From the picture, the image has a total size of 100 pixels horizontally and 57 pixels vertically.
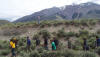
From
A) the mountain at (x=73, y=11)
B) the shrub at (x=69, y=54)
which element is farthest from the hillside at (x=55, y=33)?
the mountain at (x=73, y=11)

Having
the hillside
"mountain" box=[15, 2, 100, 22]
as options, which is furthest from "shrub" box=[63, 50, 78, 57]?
"mountain" box=[15, 2, 100, 22]

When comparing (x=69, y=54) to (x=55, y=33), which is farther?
(x=55, y=33)

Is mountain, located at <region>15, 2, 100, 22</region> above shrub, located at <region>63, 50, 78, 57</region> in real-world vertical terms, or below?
above

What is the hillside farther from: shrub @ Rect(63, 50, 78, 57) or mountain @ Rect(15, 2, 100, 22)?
mountain @ Rect(15, 2, 100, 22)

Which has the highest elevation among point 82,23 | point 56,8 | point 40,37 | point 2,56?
point 56,8

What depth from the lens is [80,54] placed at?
1172cm

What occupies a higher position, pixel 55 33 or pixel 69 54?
pixel 55 33

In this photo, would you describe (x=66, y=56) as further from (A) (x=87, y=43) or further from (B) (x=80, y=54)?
(A) (x=87, y=43)

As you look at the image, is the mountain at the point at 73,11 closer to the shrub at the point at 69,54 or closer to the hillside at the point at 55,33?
the hillside at the point at 55,33

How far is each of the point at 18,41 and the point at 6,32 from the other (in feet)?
21.5

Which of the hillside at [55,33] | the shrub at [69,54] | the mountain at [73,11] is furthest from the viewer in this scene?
the mountain at [73,11]

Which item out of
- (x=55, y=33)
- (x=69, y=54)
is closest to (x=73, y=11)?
(x=55, y=33)

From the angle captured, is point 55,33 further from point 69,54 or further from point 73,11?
point 73,11

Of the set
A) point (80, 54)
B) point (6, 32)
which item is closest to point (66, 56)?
point (80, 54)
